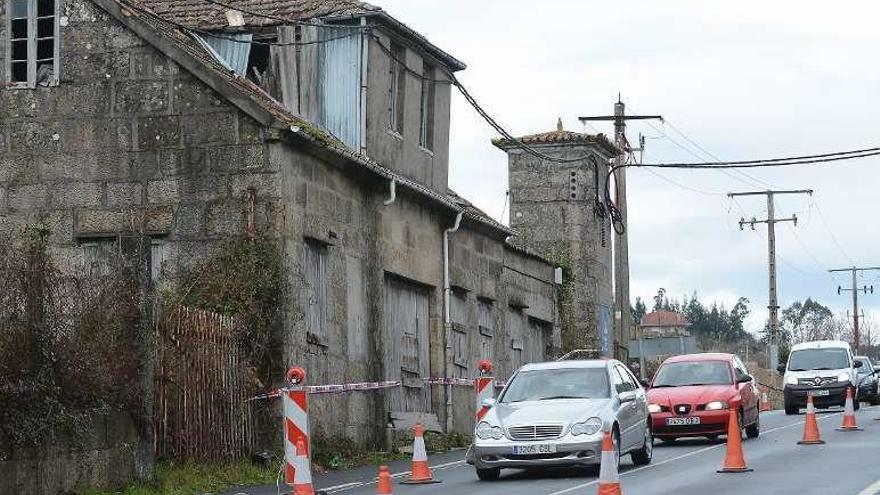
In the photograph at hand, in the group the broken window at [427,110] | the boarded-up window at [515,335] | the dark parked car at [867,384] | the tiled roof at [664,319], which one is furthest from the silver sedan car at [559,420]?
the tiled roof at [664,319]

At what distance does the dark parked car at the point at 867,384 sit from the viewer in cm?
4553

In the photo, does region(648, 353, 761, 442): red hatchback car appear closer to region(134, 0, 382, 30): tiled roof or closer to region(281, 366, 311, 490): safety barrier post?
region(134, 0, 382, 30): tiled roof

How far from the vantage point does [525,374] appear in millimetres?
22906

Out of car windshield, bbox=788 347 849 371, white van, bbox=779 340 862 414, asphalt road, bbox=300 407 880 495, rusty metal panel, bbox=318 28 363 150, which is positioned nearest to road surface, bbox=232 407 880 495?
asphalt road, bbox=300 407 880 495

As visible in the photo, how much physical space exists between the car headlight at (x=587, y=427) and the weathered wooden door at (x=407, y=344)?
843cm

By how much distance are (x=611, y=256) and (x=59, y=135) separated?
2471 cm

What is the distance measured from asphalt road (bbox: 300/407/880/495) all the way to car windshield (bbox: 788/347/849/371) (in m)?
14.9

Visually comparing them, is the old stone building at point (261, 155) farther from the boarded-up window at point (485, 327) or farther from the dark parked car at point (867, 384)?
the dark parked car at point (867, 384)

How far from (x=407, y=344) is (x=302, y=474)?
13.4m

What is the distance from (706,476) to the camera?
20.2m

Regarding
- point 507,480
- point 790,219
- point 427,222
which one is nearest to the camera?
point 507,480

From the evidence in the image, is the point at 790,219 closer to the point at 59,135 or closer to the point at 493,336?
the point at 493,336

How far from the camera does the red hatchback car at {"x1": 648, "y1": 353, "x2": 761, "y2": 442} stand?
28.0 meters

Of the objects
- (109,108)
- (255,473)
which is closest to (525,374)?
(255,473)
